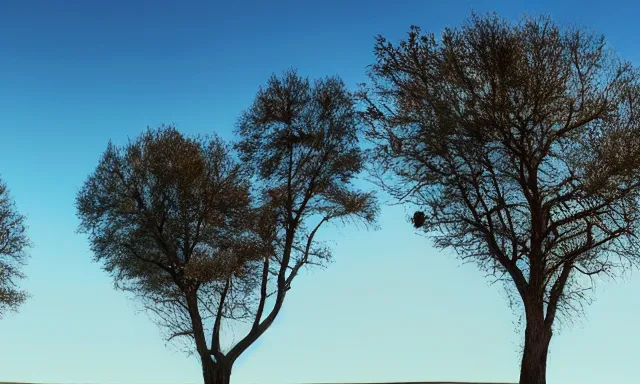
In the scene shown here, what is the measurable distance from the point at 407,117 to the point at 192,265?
384 inches

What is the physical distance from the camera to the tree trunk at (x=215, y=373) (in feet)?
88.7

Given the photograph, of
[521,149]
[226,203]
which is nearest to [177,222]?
[226,203]

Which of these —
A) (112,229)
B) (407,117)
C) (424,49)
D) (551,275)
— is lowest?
(551,275)

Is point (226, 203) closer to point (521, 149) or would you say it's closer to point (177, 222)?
point (177, 222)

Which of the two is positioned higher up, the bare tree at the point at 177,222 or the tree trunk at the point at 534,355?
the bare tree at the point at 177,222

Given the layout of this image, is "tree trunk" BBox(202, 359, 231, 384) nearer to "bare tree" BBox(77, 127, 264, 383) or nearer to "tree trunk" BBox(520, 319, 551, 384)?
"bare tree" BBox(77, 127, 264, 383)

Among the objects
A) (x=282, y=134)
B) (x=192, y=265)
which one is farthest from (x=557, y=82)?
(x=192, y=265)

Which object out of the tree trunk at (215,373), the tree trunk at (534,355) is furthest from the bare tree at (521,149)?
the tree trunk at (215,373)

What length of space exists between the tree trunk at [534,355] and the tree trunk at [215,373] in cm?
1128

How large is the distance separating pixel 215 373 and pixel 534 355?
12.2 m

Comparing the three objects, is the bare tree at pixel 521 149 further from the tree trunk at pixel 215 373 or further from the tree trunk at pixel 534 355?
the tree trunk at pixel 215 373

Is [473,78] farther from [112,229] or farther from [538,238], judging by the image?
[112,229]

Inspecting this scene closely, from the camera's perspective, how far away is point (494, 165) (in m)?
21.2

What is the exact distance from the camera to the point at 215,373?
2709 cm
